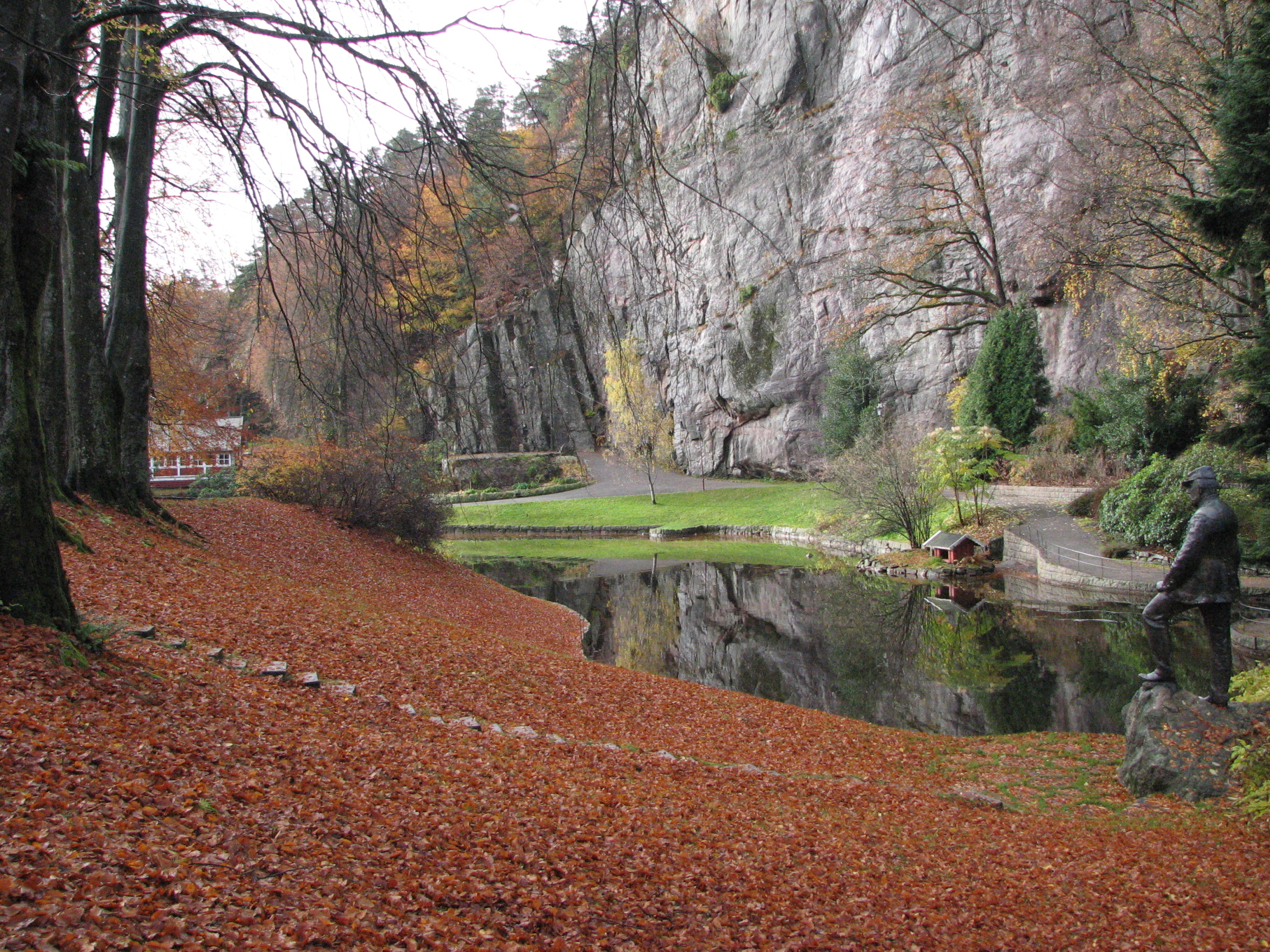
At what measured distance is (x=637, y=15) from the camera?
273 cm

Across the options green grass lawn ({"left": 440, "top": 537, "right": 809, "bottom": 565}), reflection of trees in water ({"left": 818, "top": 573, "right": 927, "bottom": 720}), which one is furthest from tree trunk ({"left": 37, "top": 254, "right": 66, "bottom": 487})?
green grass lawn ({"left": 440, "top": 537, "right": 809, "bottom": 565})

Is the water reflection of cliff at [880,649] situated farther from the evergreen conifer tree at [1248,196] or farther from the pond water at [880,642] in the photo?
the evergreen conifer tree at [1248,196]

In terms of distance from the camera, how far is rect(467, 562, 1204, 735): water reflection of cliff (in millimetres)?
9930

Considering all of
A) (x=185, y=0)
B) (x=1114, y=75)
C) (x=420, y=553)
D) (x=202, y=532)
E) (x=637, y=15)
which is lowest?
(x=420, y=553)

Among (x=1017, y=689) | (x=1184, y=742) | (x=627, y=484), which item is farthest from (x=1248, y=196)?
(x=627, y=484)

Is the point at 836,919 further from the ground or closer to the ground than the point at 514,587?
further from the ground

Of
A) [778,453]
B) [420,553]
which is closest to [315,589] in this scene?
[420,553]

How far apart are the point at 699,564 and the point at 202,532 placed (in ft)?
48.5

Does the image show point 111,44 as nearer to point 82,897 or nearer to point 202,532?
point 202,532

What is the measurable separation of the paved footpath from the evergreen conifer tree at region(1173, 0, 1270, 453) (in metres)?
27.9

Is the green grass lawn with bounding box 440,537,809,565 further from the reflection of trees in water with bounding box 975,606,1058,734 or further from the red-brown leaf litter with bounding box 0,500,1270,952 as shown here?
the red-brown leaf litter with bounding box 0,500,1270,952

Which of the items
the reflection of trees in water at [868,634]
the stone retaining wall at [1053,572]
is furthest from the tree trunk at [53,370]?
the stone retaining wall at [1053,572]

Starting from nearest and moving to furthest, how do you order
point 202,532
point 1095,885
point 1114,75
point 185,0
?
1. point 1095,885
2. point 185,0
3. point 202,532
4. point 1114,75

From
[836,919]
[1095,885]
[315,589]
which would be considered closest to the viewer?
[836,919]
